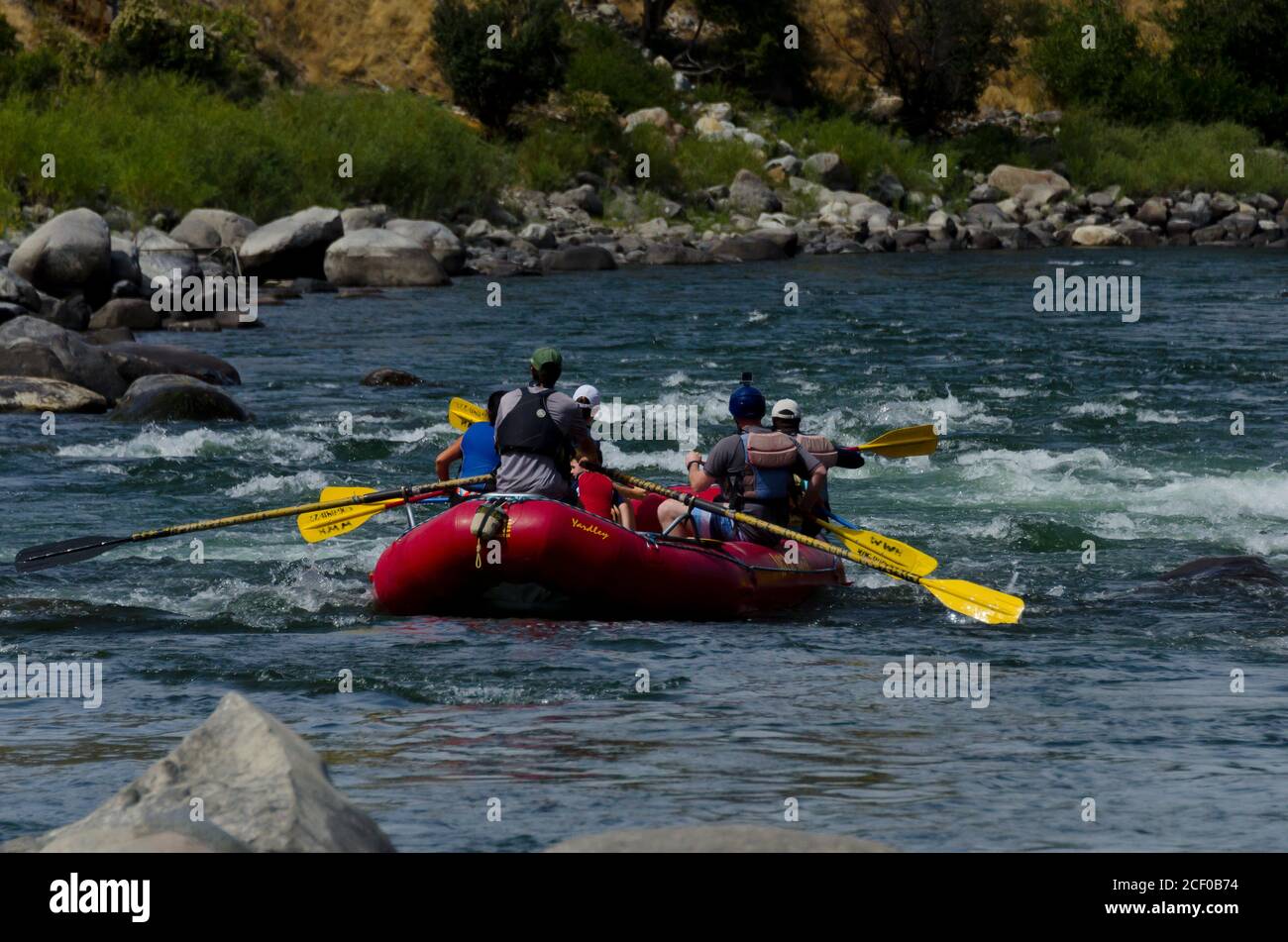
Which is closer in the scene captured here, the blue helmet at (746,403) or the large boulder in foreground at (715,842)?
the large boulder in foreground at (715,842)

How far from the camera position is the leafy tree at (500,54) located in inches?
1988

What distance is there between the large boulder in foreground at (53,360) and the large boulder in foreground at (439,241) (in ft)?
57.4

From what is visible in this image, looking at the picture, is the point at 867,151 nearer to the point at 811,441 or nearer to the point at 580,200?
the point at 580,200


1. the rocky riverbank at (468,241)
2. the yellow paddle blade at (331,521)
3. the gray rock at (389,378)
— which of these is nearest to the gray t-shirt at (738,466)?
the yellow paddle blade at (331,521)

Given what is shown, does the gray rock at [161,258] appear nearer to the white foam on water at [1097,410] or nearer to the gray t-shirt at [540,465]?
the white foam on water at [1097,410]

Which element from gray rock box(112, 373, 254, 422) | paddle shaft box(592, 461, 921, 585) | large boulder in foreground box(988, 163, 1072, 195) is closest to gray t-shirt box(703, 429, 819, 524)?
paddle shaft box(592, 461, 921, 585)

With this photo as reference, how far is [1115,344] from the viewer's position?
85.8ft

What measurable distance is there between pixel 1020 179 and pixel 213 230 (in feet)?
89.7

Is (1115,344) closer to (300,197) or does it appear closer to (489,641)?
(489,641)

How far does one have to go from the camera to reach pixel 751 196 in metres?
49.6

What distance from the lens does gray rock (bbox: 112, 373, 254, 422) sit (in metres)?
18.8

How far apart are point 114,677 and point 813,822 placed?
14.6 feet

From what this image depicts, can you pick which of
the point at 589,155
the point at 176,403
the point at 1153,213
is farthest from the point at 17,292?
the point at 1153,213
